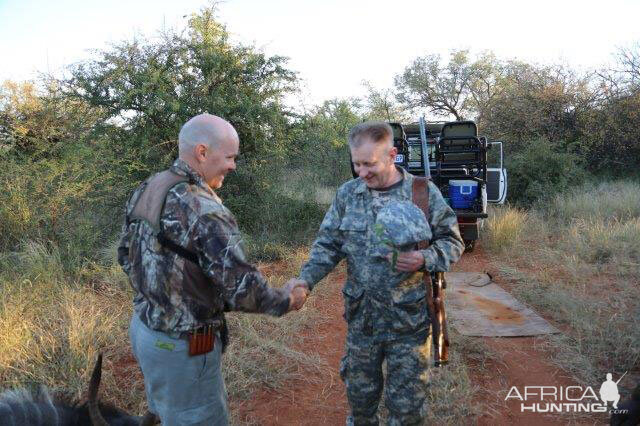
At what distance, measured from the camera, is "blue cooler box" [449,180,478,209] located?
7.68 m

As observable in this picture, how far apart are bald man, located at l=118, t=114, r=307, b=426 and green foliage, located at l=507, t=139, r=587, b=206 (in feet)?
34.8

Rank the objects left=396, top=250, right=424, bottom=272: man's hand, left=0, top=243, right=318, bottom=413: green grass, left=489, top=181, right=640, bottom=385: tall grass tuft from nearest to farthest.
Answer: left=396, top=250, right=424, bottom=272: man's hand < left=0, top=243, right=318, bottom=413: green grass < left=489, top=181, right=640, bottom=385: tall grass tuft

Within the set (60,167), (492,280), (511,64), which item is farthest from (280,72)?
(511,64)

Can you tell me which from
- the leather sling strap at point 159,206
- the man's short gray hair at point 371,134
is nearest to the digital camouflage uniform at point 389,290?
the man's short gray hair at point 371,134

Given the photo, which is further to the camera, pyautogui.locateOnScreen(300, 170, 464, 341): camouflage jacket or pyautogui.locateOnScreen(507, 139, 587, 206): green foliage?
pyautogui.locateOnScreen(507, 139, 587, 206): green foliage

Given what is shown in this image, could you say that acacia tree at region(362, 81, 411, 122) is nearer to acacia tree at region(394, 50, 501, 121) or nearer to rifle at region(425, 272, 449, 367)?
acacia tree at region(394, 50, 501, 121)

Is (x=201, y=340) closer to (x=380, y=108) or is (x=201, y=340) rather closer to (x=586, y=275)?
(x=586, y=275)

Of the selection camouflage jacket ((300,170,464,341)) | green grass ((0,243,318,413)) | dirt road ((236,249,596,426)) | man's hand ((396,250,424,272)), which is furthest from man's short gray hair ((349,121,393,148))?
green grass ((0,243,318,413))

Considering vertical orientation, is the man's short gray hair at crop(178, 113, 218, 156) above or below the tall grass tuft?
above

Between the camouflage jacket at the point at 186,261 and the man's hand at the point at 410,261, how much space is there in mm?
668

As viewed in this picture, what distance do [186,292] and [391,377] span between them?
120cm

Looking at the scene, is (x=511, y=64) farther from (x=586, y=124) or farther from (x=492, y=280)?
(x=492, y=280)

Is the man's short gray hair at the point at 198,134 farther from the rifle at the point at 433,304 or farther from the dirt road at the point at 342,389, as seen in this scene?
the dirt road at the point at 342,389

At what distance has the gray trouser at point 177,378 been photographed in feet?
6.09
